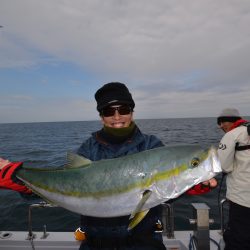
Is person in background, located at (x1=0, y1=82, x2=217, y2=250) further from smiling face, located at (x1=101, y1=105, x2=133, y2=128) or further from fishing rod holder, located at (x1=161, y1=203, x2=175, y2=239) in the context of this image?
fishing rod holder, located at (x1=161, y1=203, x2=175, y2=239)

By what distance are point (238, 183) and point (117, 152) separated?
304cm

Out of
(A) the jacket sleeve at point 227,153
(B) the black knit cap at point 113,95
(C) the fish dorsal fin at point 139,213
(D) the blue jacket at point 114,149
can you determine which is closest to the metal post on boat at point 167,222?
(A) the jacket sleeve at point 227,153

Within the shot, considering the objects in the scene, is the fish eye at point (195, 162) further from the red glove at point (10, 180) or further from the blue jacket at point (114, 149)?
the red glove at point (10, 180)

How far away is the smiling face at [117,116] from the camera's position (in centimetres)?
353

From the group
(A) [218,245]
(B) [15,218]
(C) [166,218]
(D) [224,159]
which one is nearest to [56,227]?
(B) [15,218]

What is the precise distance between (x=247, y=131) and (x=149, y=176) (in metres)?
3.00

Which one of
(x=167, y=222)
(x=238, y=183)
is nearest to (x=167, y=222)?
(x=167, y=222)

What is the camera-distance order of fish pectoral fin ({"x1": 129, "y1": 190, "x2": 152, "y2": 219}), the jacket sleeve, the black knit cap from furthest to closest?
the jacket sleeve
the black knit cap
fish pectoral fin ({"x1": 129, "y1": 190, "x2": 152, "y2": 219})

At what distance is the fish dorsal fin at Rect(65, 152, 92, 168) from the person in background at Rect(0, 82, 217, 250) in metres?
0.24

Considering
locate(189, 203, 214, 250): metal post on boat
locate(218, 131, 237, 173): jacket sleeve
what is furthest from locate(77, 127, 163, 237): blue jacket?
locate(218, 131, 237, 173): jacket sleeve

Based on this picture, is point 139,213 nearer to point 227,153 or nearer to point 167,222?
point 167,222

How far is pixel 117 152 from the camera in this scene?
11.3 ft

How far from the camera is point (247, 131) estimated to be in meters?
4.92

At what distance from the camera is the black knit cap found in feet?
11.4
